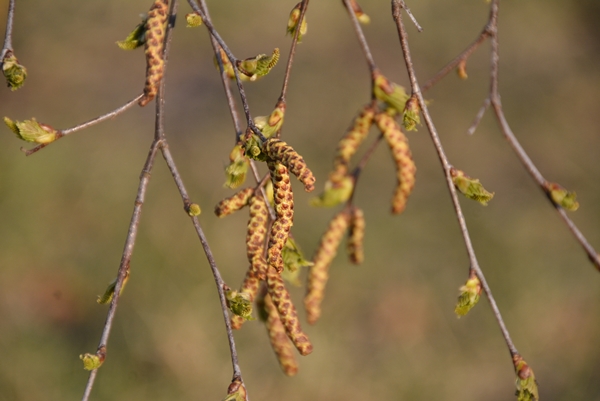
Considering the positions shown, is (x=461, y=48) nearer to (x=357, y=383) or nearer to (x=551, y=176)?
(x=551, y=176)

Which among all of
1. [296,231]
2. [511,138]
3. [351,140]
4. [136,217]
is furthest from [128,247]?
[296,231]

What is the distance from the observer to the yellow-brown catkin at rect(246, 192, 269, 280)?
136cm

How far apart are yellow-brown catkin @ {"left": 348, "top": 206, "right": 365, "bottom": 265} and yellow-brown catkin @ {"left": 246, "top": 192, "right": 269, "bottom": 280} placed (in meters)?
0.60

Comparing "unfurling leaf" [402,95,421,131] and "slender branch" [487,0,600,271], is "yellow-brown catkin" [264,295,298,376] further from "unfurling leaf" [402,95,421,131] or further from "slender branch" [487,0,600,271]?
"slender branch" [487,0,600,271]

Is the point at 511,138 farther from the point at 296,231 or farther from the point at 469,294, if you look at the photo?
the point at 296,231

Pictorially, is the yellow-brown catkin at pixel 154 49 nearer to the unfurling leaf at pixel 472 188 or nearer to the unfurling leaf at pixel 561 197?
the unfurling leaf at pixel 472 188

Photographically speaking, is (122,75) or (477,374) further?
(122,75)

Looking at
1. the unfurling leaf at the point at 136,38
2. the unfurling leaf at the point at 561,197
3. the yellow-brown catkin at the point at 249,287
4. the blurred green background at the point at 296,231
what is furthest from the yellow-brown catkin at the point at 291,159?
the blurred green background at the point at 296,231

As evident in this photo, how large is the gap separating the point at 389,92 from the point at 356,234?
529mm

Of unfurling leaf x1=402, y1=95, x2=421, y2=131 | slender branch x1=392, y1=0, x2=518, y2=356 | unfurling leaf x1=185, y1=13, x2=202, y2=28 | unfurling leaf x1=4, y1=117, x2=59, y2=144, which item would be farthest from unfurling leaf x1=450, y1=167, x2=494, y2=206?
unfurling leaf x1=4, y1=117, x2=59, y2=144

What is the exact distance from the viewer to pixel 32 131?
123 centimetres

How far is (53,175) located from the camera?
4.63 metres

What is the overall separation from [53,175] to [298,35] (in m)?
3.85

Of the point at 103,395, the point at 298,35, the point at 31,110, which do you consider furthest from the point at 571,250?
the point at 31,110
